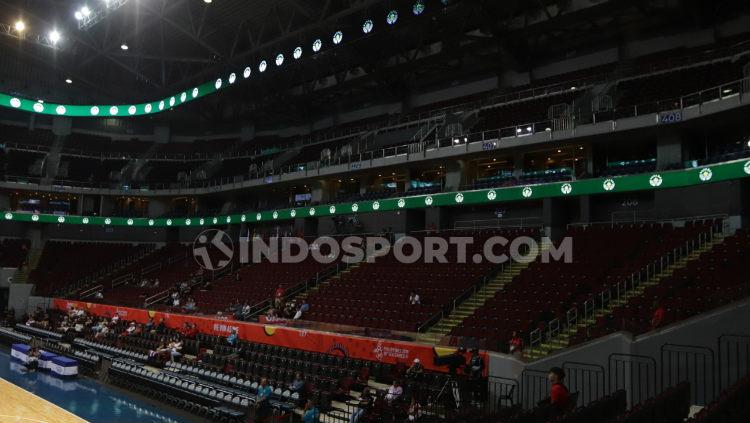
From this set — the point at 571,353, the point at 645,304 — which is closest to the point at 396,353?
the point at 571,353

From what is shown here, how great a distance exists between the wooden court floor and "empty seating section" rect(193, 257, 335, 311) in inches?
425

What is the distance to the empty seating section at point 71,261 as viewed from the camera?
3588 cm

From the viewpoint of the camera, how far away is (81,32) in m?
35.4

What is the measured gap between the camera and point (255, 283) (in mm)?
28656

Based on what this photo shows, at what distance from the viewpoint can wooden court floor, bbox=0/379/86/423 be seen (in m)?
12.7

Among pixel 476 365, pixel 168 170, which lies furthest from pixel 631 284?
pixel 168 170

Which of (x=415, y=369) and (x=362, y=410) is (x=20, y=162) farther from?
(x=362, y=410)

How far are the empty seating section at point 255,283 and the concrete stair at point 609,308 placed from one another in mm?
14343

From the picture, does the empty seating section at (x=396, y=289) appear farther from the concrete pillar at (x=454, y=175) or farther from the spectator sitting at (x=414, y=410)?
the spectator sitting at (x=414, y=410)

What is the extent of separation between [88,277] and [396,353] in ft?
93.8

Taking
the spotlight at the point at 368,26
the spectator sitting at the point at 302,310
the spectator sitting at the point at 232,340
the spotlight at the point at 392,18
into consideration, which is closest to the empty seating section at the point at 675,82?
the spotlight at the point at 392,18

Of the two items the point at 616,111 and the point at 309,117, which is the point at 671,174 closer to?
the point at 616,111

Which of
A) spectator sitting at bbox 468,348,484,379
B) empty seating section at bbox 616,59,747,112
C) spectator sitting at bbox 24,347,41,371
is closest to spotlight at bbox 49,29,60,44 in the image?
spectator sitting at bbox 24,347,41,371

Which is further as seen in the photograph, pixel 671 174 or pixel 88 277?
pixel 88 277
